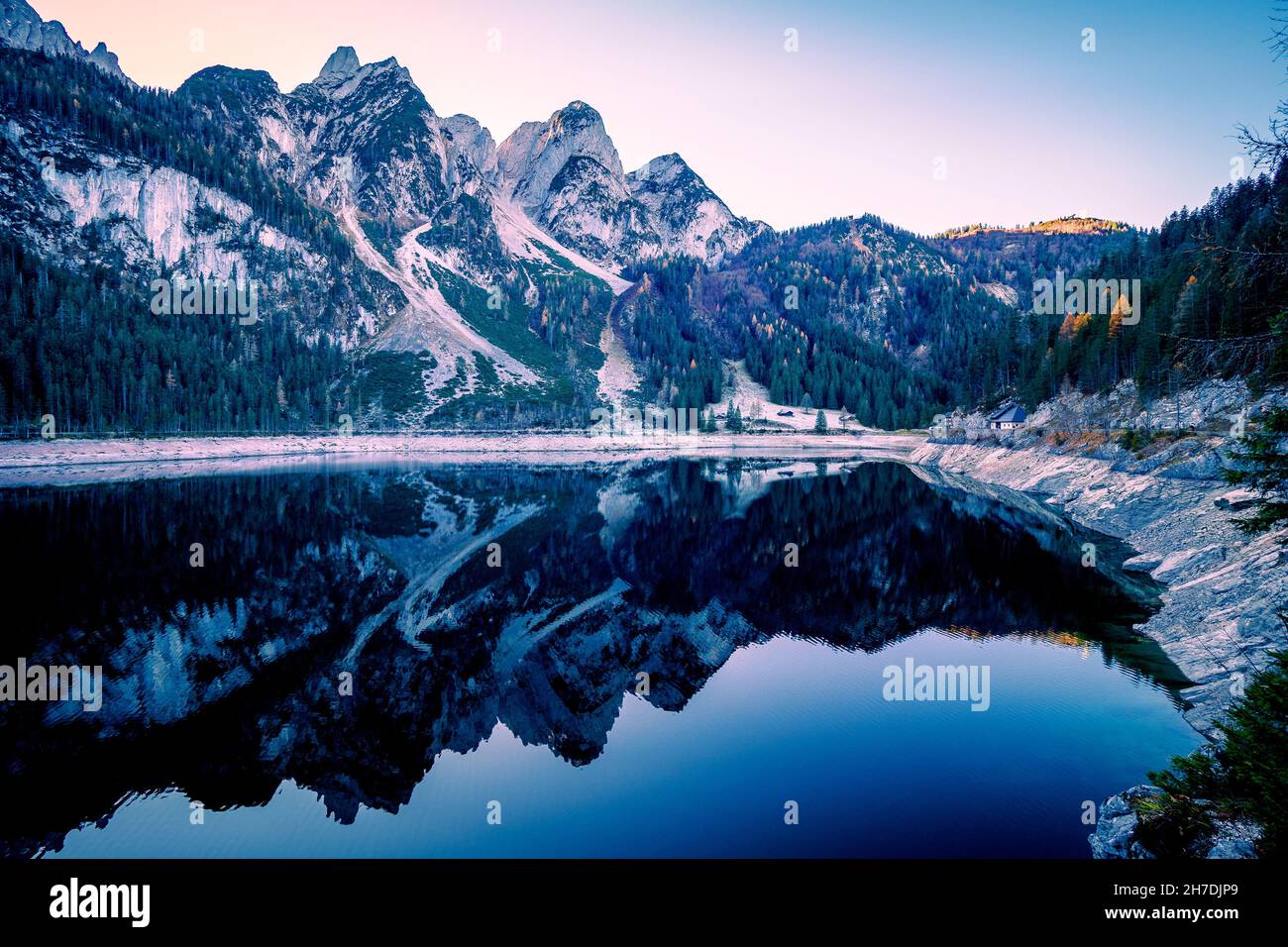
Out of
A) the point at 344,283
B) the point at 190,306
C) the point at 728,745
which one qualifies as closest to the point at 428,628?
the point at 728,745

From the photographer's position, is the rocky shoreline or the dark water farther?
the dark water

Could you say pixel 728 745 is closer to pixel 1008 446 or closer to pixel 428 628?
pixel 428 628

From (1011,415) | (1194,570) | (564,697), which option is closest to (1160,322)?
(1011,415)

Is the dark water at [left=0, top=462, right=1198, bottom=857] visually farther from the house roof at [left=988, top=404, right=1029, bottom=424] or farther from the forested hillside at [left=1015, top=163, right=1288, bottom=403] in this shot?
the house roof at [left=988, top=404, right=1029, bottom=424]

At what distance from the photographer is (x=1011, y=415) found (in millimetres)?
103188

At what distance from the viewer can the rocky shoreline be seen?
12733 millimetres

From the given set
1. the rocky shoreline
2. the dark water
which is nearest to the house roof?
the rocky shoreline

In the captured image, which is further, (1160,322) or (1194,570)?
(1160,322)

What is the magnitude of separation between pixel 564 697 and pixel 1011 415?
10328 cm

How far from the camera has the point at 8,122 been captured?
151m

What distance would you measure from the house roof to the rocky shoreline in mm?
43066

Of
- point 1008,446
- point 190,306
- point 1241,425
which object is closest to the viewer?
point 1241,425

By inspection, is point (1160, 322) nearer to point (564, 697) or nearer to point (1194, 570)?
point (1194, 570)
